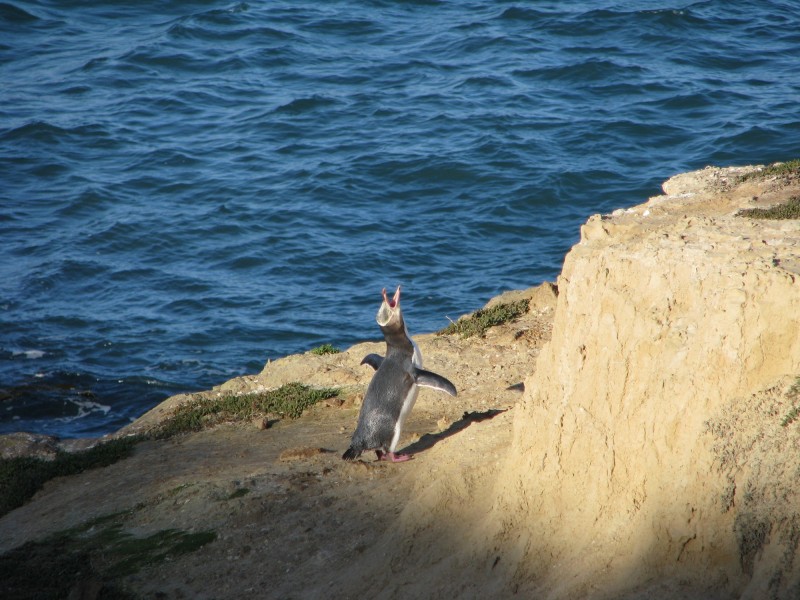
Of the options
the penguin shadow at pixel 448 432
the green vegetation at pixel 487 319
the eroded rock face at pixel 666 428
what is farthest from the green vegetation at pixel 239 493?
the green vegetation at pixel 487 319

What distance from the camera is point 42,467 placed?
45.6ft

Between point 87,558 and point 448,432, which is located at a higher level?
point 448,432

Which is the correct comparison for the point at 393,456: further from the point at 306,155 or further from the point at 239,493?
the point at 306,155

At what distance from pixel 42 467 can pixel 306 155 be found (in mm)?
21078

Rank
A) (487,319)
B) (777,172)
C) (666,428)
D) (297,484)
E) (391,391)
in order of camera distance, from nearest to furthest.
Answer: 1. (666,428)
2. (297,484)
3. (391,391)
4. (487,319)
5. (777,172)

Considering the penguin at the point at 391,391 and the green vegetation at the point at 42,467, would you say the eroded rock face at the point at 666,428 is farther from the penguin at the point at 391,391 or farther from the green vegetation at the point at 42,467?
the green vegetation at the point at 42,467

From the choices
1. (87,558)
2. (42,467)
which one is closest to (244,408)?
(42,467)

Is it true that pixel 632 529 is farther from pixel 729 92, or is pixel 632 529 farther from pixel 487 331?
pixel 729 92

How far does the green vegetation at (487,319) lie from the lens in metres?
16.2

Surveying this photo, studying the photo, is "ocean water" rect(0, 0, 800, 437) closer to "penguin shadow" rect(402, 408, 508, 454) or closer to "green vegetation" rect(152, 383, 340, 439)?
"green vegetation" rect(152, 383, 340, 439)

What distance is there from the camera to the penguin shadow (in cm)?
1217

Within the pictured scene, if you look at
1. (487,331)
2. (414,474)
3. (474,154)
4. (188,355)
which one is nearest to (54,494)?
(414,474)

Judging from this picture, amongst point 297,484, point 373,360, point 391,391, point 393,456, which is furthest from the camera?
point 373,360

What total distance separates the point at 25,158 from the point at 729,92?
23552mm
